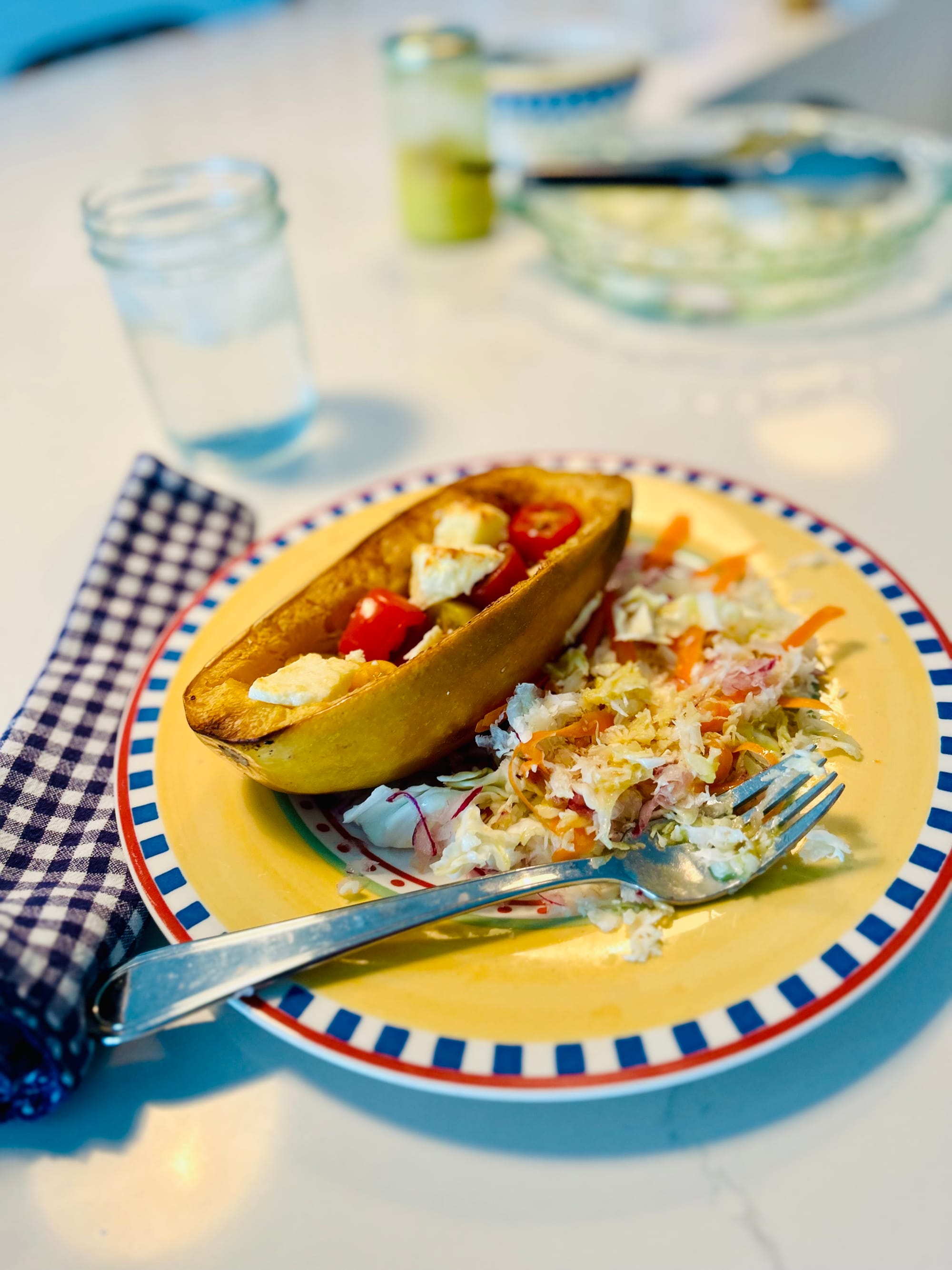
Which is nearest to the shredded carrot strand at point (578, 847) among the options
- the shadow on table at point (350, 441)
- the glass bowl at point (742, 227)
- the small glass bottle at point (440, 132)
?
the shadow on table at point (350, 441)

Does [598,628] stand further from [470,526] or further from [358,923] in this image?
[358,923]

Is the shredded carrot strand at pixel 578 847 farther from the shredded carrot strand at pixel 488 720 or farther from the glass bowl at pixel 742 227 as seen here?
the glass bowl at pixel 742 227

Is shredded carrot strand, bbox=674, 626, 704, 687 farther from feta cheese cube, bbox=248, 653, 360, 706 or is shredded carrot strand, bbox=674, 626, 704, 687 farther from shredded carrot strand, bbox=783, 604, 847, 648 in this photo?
feta cheese cube, bbox=248, 653, 360, 706

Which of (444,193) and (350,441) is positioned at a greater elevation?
(444,193)

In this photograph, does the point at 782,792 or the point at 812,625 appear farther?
the point at 812,625

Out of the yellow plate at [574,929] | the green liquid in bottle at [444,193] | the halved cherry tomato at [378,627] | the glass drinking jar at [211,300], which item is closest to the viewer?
the yellow plate at [574,929]

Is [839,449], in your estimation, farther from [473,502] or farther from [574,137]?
[574,137]

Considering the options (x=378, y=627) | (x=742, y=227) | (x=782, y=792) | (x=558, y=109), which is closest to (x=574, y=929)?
(x=782, y=792)
